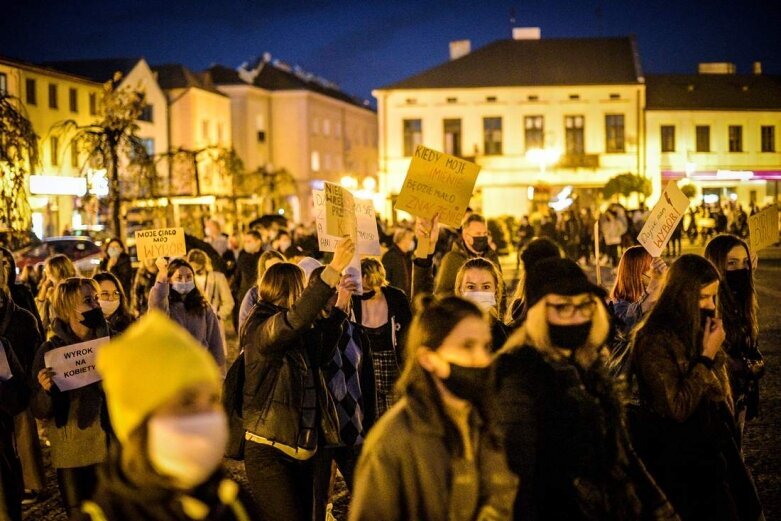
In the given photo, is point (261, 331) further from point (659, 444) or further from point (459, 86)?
point (459, 86)

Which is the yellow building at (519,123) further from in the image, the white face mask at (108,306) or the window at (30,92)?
the white face mask at (108,306)

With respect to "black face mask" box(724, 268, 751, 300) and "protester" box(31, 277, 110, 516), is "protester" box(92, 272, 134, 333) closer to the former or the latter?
"protester" box(31, 277, 110, 516)

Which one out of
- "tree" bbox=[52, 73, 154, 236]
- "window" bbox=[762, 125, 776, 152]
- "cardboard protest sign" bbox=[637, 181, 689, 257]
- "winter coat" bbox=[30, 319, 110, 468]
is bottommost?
"winter coat" bbox=[30, 319, 110, 468]

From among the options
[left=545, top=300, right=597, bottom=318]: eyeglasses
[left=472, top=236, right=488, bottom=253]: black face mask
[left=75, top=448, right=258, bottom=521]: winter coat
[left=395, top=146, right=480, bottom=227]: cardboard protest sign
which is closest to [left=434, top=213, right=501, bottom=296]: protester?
[left=472, top=236, right=488, bottom=253]: black face mask

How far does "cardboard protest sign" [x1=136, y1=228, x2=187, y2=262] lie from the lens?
32.7 ft

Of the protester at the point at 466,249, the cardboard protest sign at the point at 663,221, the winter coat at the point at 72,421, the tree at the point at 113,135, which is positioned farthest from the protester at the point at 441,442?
the tree at the point at 113,135

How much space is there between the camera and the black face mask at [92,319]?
5898 millimetres

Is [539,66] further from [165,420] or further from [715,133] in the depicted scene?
[165,420]

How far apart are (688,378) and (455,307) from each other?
1509 mm

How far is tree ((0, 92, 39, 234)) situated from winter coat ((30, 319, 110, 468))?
5.55 meters

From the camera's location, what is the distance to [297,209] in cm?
7681

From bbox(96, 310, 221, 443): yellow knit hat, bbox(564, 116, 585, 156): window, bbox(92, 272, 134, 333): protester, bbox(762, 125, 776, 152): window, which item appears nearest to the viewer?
bbox(96, 310, 221, 443): yellow knit hat

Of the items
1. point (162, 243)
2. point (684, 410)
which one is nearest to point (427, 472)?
point (684, 410)

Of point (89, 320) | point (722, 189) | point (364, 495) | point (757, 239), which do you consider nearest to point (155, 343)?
point (364, 495)
